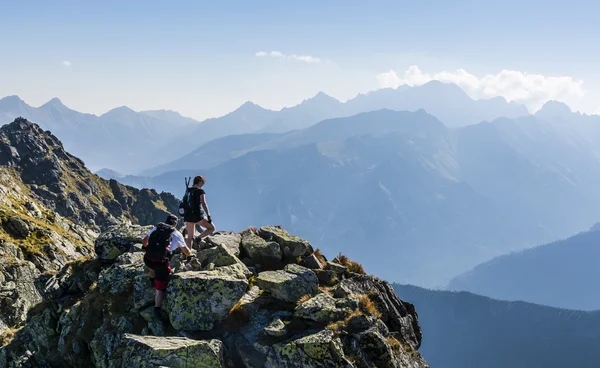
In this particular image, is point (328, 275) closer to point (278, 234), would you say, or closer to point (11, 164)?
point (278, 234)

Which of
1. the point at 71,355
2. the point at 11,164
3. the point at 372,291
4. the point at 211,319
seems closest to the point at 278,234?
the point at 372,291

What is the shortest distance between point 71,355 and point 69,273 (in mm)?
7196

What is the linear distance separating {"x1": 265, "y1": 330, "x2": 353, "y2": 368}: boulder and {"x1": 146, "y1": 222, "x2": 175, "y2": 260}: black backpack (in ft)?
20.5

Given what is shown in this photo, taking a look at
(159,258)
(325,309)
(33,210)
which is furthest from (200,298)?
(33,210)

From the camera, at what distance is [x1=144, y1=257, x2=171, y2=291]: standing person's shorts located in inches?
708

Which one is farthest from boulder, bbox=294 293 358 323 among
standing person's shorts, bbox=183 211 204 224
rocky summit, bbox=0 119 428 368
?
standing person's shorts, bbox=183 211 204 224

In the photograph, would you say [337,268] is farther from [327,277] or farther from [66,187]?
[66,187]

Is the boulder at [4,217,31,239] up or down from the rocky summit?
up

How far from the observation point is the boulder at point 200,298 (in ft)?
56.6

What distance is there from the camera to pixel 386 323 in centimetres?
2044

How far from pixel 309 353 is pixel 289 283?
14.0 feet

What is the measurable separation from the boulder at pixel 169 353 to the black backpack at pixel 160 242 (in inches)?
140

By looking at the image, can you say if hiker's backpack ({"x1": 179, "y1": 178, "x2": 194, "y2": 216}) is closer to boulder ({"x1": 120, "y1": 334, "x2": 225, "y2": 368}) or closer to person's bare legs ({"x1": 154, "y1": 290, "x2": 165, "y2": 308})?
person's bare legs ({"x1": 154, "y1": 290, "x2": 165, "y2": 308})

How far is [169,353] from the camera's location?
48.4 ft
